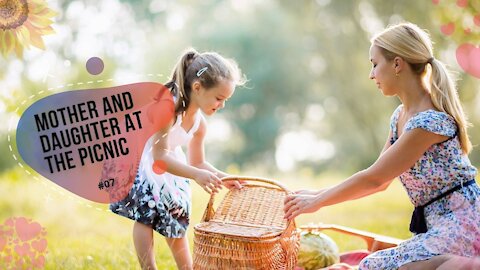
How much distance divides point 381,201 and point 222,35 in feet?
17.9

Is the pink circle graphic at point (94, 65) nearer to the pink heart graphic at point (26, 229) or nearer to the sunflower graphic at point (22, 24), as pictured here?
the sunflower graphic at point (22, 24)

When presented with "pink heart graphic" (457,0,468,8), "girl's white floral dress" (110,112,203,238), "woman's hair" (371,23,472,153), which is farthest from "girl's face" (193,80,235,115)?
"pink heart graphic" (457,0,468,8)

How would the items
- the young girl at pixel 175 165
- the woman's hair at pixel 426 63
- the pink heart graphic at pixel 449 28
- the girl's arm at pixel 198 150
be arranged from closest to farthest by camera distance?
the woman's hair at pixel 426 63 < the young girl at pixel 175 165 < the girl's arm at pixel 198 150 < the pink heart graphic at pixel 449 28

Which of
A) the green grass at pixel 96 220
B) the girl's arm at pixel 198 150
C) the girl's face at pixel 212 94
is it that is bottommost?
the green grass at pixel 96 220

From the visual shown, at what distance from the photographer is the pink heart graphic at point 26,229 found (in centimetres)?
320

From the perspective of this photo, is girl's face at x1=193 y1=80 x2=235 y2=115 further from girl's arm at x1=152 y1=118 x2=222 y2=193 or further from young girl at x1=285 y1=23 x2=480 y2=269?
young girl at x1=285 y1=23 x2=480 y2=269

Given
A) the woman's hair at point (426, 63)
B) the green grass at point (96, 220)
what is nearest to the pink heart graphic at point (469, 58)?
the woman's hair at point (426, 63)

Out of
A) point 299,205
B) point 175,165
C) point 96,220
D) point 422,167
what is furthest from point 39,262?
point 96,220

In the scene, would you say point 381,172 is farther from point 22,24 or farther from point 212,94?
point 22,24

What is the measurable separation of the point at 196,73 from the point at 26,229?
48.7 inches

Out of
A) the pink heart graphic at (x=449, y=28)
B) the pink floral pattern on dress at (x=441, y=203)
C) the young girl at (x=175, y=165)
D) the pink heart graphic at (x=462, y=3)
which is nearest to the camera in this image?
the pink floral pattern on dress at (x=441, y=203)

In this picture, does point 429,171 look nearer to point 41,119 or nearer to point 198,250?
point 198,250

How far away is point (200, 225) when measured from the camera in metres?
2.81

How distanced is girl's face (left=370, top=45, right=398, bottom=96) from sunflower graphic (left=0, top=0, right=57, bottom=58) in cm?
162
